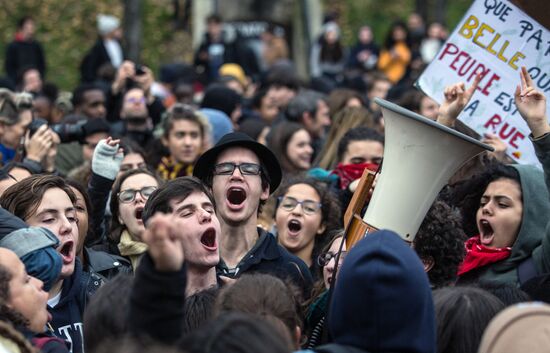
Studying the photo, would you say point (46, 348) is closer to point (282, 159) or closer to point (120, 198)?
point (120, 198)

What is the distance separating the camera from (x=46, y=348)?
14.2ft

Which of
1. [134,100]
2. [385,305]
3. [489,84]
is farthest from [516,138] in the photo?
→ [134,100]

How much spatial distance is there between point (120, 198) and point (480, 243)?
223 cm

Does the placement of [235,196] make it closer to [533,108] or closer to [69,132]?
[533,108]

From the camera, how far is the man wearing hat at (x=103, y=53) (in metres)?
15.9

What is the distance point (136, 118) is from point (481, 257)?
462cm

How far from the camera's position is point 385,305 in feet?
11.8

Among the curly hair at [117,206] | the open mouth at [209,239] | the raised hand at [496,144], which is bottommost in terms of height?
the curly hair at [117,206]

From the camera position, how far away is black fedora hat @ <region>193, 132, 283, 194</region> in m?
6.21

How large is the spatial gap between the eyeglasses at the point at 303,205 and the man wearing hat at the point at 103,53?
9012 mm

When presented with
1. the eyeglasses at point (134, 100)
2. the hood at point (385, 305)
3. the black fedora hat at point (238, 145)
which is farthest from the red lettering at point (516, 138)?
the eyeglasses at point (134, 100)

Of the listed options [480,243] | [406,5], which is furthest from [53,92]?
[406,5]

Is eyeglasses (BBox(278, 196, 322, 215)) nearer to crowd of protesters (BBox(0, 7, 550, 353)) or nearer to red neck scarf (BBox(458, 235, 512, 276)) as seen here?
crowd of protesters (BBox(0, 7, 550, 353))

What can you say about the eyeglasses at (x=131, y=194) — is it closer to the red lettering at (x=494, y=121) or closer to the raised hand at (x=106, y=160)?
the raised hand at (x=106, y=160)
